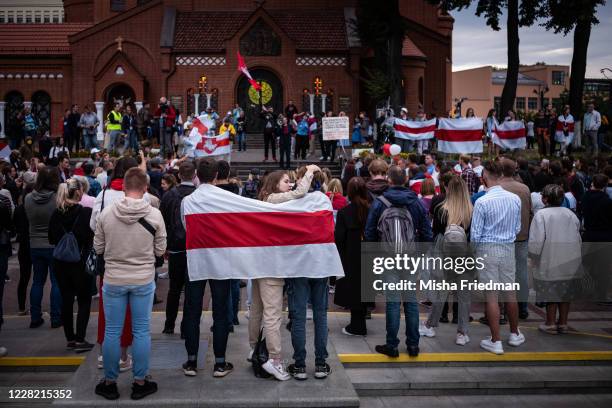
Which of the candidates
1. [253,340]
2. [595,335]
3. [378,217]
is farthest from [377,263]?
[595,335]

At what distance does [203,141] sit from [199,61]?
57.8ft

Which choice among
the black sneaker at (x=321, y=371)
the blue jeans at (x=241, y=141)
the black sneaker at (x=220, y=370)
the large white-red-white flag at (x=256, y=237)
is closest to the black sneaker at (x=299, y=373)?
the black sneaker at (x=321, y=371)

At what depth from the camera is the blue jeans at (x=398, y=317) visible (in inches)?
349

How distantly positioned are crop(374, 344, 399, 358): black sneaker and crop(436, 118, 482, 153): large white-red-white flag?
574 inches

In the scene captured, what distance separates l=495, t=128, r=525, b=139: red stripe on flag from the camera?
24094mm

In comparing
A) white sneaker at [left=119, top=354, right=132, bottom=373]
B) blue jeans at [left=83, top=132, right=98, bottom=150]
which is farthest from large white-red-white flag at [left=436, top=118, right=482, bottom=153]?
white sneaker at [left=119, top=354, right=132, bottom=373]

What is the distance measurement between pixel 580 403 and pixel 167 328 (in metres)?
5.21

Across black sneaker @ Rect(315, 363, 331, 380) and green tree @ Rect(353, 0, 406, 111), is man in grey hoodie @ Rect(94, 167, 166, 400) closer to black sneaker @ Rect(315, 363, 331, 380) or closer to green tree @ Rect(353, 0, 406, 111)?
black sneaker @ Rect(315, 363, 331, 380)

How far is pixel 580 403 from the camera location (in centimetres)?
824

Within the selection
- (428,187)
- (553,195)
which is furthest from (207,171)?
(553,195)

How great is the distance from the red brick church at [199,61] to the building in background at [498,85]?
4144cm

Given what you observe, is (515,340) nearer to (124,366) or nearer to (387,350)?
(387,350)

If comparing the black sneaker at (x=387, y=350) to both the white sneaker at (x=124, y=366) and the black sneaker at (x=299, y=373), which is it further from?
the white sneaker at (x=124, y=366)

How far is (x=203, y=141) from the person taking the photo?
20750 mm
